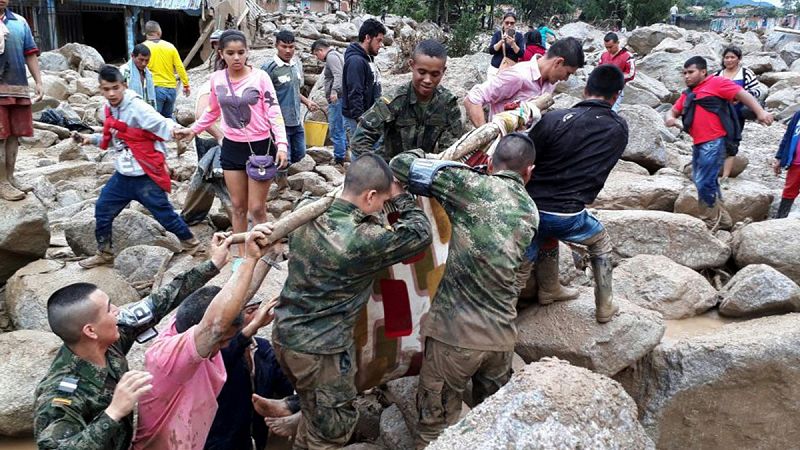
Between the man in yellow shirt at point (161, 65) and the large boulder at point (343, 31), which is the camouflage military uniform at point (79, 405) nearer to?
the man in yellow shirt at point (161, 65)

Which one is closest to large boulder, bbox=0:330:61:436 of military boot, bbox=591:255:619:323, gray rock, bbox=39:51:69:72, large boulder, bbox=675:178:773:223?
military boot, bbox=591:255:619:323

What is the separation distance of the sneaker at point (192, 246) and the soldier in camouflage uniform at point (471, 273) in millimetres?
3219

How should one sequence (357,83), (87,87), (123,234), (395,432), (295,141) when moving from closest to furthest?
(395,432), (123,234), (357,83), (295,141), (87,87)

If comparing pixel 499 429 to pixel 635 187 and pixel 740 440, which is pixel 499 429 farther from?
pixel 635 187

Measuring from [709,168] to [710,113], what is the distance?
56cm

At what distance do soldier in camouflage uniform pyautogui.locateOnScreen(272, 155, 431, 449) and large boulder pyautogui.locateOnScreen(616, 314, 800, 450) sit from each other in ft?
5.78

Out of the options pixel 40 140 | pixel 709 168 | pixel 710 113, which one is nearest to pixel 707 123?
pixel 710 113

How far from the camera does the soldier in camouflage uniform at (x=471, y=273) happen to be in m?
3.06

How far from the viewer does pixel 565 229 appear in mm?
3656

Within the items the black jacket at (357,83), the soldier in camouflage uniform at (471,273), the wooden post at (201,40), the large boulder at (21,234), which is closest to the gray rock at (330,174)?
the black jacket at (357,83)

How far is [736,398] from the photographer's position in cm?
370

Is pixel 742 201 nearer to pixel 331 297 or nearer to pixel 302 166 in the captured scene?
pixel 302 166

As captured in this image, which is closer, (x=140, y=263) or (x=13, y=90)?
(x=13, y=90)

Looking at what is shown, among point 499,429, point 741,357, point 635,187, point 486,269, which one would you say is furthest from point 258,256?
point 635,187
